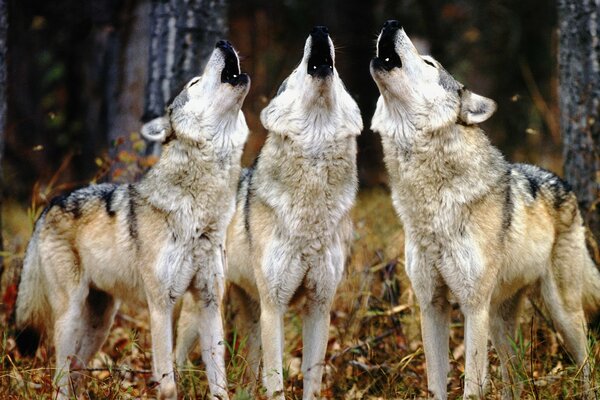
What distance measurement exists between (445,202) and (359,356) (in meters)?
1.72

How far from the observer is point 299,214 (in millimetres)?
5484

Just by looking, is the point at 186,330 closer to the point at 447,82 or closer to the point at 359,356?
the point at 359,356

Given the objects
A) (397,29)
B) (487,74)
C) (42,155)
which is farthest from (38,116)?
(397,29)

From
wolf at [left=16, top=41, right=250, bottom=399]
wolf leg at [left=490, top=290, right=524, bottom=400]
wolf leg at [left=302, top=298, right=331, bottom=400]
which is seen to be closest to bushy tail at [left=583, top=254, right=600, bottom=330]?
wolf leg at [left=490, top=290, right=524, bottom=400]

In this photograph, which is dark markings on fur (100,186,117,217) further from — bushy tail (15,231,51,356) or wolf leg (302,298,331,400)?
wolf leg (302,298,331,400)

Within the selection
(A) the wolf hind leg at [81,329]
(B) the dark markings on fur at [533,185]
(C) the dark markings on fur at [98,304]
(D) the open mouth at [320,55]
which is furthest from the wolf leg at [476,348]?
(C) the dark markings on fur at [98,304]

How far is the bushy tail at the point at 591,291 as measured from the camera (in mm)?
6227

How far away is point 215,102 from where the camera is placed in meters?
5.66

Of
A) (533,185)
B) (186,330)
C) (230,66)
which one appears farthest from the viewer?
(186,330)

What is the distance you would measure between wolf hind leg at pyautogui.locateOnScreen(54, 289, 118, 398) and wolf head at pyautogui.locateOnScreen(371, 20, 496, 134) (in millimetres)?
2547

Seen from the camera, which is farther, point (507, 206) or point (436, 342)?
point (507, 206)

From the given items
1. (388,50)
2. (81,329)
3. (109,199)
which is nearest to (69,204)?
(109,199)

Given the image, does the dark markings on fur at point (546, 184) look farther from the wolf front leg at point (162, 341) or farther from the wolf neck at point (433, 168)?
the wolf front leg at point (162, 341)

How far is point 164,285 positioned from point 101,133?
10220 millimetres
